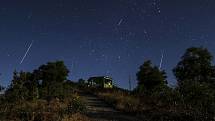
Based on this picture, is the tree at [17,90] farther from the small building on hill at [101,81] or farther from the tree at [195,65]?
the small building on hill at [101,81]

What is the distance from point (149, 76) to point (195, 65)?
994cm

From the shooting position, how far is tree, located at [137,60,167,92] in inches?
2606

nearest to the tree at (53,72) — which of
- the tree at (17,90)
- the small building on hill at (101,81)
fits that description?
the small building on hill at (101,81)

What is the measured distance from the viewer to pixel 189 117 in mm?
26453

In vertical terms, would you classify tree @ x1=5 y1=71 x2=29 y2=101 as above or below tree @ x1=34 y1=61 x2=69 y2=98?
below

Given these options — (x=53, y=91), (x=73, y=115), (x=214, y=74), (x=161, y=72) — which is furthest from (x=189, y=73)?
(x=73, y=115)

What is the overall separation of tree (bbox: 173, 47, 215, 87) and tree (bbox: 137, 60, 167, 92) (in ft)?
18.2

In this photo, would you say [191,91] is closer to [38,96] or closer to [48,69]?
[38,96]

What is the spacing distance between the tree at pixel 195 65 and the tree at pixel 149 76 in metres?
5.56

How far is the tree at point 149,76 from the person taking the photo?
6619cm

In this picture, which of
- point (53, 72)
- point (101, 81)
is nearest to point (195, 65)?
point (53, 72)

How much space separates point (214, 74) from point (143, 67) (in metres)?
13.9

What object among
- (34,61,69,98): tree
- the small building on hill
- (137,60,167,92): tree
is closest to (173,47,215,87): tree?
(137,60,167,92): tree

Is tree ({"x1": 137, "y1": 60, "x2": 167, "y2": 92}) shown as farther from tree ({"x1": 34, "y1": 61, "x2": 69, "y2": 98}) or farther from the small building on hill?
the small building on hill
